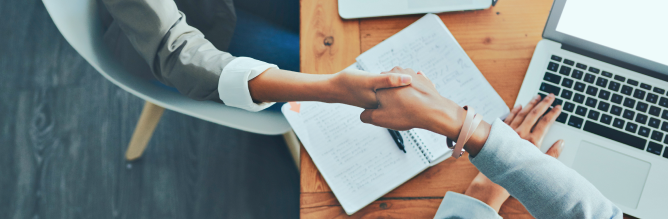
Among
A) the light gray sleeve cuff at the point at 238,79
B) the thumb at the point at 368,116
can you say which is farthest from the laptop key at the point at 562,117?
the light gray sleeve cuff at the point at 238,79

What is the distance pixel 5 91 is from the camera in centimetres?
136

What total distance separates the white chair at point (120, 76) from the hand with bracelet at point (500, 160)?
11.2 inches

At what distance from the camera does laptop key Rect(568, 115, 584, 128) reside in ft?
2.19

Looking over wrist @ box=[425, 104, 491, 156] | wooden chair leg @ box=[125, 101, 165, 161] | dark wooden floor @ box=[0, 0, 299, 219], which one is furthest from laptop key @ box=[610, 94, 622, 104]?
wooden chair leg @ box=[125, 101, 165, 161]

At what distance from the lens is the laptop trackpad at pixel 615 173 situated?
64cm

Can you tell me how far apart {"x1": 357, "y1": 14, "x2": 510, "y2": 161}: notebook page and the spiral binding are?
0.6 inches

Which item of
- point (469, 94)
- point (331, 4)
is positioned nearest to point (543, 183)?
point (469, 94)

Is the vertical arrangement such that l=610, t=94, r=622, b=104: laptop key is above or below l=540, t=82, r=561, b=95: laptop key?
above

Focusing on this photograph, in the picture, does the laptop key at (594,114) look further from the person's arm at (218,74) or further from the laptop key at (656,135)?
the person's arm at (218,74)

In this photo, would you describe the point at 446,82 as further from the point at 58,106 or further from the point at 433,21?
the point at 58,106

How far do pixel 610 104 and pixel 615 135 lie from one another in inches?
2.3

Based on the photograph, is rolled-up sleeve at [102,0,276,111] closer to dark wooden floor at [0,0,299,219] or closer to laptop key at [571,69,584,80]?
laptop key at [571,69,584,80]

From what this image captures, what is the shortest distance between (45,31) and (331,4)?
131cm

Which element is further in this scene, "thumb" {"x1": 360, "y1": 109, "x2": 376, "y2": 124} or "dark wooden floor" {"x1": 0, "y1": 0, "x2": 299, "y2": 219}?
"dark wooden floor" {"x1": 0, "y1": 0, "x2": 299, "y2": 219}
